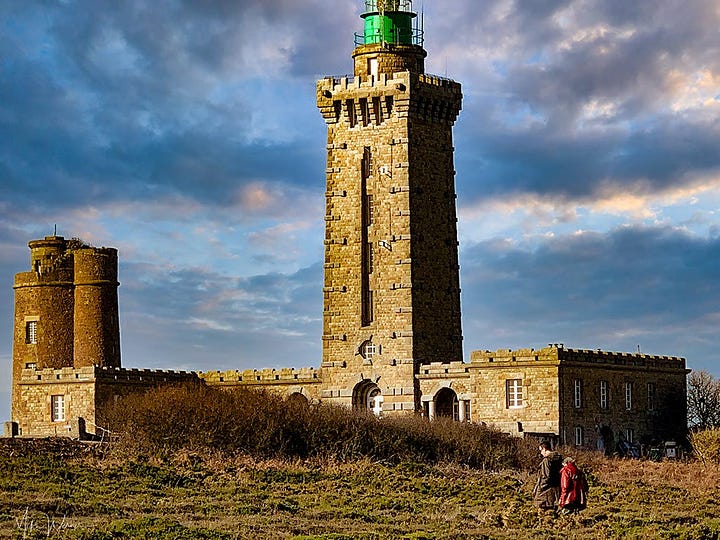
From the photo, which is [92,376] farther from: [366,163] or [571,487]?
[571,487]

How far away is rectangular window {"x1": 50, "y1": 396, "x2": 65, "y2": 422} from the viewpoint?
5944 centimetres

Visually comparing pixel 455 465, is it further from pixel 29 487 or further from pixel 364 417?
pixel 29 487

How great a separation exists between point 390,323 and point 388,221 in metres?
4.19

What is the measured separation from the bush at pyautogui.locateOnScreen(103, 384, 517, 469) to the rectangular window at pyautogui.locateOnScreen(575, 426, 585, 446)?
4116mm

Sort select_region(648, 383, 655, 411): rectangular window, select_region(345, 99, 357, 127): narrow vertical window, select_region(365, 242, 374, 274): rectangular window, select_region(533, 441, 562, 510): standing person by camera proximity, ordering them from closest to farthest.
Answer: select_region(533, 441, 562, 510): standing person
select_region(648, 383, 655, 411): rectangular window
select_region(365, 242, 374, 274): rectangular window
select_region(345, 99, 357, 127): narrow vertical window

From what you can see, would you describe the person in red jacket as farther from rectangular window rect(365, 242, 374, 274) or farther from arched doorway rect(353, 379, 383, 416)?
rectangular window rect(365, 242, 374, 274)

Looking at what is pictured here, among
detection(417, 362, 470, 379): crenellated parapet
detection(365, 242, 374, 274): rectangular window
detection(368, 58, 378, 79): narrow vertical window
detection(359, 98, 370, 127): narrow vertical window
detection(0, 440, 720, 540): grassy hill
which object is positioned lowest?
detection(0, 440, 720, 540): grassy hill

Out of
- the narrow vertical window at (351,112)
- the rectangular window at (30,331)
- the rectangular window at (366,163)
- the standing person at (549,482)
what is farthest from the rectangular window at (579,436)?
the standing person at (549,482)

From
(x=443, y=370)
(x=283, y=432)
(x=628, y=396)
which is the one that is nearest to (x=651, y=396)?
(x=628, y=396)

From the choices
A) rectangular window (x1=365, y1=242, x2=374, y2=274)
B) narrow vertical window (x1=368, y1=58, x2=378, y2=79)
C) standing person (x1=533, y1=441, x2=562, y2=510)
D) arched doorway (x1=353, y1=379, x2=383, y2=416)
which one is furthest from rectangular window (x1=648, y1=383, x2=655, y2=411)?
standing person (x1=533, y1=441, x2=562, y2=510)

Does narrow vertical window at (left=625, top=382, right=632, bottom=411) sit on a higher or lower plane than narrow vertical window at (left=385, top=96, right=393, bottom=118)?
lower

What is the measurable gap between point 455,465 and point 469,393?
924cm

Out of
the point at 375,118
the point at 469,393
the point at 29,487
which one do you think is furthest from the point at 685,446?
the point at 29,487

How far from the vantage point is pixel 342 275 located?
63.4 meters
